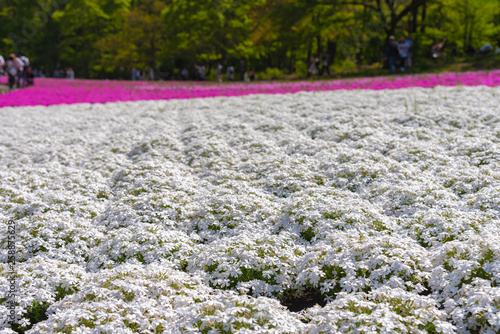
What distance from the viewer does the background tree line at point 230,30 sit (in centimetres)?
3919

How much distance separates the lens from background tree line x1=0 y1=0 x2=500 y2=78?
39188 mm

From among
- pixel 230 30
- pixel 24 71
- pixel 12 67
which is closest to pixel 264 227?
pixel 12 67

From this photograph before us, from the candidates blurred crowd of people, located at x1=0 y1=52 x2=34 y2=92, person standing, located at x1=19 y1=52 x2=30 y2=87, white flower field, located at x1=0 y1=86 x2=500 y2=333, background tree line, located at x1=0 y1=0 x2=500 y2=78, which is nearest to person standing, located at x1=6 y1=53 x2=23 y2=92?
blurred crowd of people, located at x1=0 y1=52 x2=34 y2=92

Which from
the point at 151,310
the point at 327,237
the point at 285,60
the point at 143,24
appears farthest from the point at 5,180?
the point at 285,60

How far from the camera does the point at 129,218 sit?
7.99m

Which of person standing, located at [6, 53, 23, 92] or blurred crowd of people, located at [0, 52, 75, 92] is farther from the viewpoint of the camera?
blurred crowd of people, located at [0, 52, 75, 92]

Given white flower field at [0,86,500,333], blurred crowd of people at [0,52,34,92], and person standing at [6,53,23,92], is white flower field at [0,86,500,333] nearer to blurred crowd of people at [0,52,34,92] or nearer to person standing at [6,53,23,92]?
person standing at [6,53,23,92]

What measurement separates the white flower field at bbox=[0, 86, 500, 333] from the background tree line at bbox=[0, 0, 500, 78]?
27.2 metres

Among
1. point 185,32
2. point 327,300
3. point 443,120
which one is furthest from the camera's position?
point 185,32

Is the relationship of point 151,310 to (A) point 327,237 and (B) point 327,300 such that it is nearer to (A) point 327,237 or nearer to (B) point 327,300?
(B) point 327,300

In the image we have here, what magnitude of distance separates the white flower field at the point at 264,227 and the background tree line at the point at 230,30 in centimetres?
2721

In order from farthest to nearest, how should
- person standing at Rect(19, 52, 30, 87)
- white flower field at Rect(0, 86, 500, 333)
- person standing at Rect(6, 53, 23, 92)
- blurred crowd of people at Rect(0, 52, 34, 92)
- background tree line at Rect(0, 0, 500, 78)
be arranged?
background tree line at Rect(0, 0, 500, 78) < person standing at Rect(19, 52, 30, 87) < blurred crowd of people at Rect(0, 52, 34, 92) < person standing at Rect(6, 53, 23, 92) < white flower field at Rect(0, 86, 500, 333)

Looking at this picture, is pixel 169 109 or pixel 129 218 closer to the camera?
pixel 129 218

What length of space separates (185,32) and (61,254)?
46.5 m
